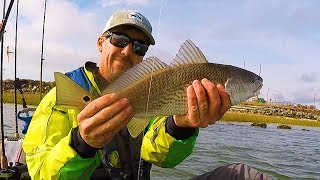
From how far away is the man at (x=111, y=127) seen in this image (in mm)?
2990

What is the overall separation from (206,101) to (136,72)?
21.4 inches

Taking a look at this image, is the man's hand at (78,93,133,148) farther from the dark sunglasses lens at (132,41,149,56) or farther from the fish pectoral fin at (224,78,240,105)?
the dark sunglasses lens at (132,41,149,56)

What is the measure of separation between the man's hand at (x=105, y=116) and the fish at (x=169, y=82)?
120mm

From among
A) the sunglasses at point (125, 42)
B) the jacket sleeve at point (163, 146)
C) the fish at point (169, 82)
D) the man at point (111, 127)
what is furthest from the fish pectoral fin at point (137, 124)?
the sunglasses at point (125, 42)

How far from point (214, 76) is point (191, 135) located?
124cm

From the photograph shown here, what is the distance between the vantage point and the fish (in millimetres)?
3119

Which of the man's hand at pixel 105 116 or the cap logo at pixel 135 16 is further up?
the cap logo at pixel 135 16

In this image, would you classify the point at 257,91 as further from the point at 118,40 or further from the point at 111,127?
the point at 118,40

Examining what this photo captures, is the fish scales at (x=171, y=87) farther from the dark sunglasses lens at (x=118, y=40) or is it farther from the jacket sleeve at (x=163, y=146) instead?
the dark sunglasses lens at (x=118, y=40)

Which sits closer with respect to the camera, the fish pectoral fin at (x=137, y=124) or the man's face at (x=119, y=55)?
the fish pectoral fin at (x=137, y=124)

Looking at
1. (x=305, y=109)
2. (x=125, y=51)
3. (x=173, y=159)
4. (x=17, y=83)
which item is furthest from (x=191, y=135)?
(x=305, y=109)

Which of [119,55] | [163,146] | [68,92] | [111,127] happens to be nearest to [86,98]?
[68,92]

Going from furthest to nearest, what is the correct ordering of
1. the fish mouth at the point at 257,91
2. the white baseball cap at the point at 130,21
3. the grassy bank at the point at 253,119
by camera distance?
the grassy bank at the point at 253,119
the white baseball cap at the point at 130,21
the fish mouth at the point at 257,91

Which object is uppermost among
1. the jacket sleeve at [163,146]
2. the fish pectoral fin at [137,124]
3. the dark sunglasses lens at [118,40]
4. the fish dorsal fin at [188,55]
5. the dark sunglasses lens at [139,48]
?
the dark sunglasses lens at [118,40]
